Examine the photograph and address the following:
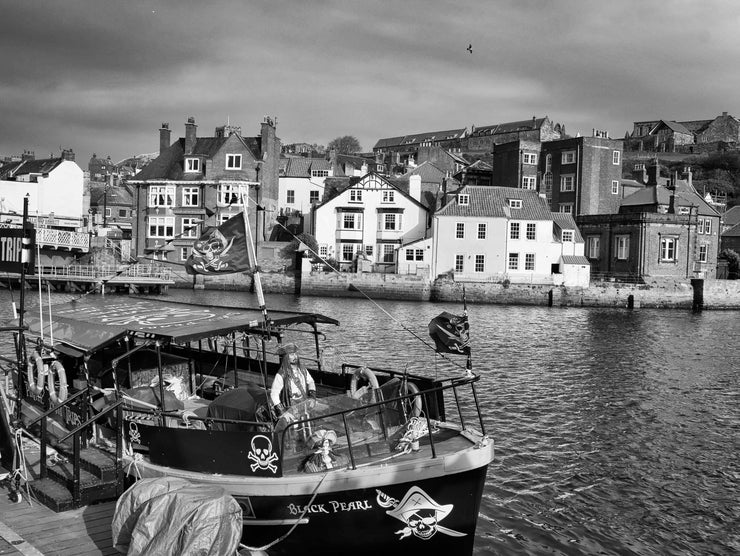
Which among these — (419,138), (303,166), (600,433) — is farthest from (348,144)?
(600,433)

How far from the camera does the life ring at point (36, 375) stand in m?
16.7

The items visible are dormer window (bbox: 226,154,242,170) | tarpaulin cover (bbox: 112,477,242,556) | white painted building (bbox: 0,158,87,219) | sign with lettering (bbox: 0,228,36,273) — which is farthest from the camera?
white painted building (bbox: 0,158,87,219)

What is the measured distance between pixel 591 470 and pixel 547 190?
80304mm

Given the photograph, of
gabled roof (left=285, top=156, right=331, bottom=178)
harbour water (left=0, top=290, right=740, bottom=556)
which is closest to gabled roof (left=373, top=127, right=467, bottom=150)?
gabled roof (left=285, top=156, right=331, bottom=178)

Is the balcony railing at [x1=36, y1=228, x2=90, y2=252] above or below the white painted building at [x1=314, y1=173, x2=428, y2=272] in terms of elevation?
below

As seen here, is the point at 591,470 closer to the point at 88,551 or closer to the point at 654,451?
the point at 654,451

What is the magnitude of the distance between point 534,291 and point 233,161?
37218mm

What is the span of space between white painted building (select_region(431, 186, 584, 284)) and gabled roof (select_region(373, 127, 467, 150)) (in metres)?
107

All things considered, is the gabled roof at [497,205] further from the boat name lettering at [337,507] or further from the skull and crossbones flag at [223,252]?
the boat name lettering at [337,507]

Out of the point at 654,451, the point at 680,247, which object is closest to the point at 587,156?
the point at 680,247

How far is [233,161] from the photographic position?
8450 centimetres

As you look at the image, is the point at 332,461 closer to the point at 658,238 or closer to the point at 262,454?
the point at 262,454

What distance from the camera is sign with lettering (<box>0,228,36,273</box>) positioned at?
13.8 metres

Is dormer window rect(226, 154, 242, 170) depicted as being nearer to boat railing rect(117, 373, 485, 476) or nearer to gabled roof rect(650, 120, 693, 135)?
boat railing rect(117, 373, 485, 476)
